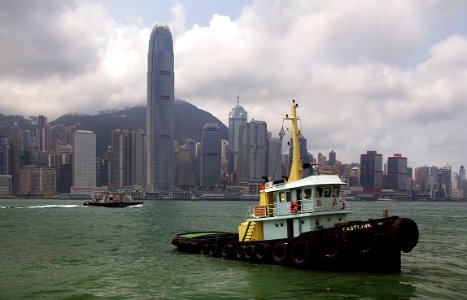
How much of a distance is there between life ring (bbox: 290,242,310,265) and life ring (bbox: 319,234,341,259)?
730 mm

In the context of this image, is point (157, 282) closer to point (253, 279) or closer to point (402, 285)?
point (253, 279)

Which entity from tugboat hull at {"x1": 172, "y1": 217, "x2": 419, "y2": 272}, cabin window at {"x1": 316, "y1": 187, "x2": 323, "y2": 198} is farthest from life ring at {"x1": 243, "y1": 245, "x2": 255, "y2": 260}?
cabin window at {"x1": 316, "y1": 187, "x2": 323, "y2": 198}

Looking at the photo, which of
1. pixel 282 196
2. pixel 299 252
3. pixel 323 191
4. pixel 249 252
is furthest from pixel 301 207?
pixel 249 252

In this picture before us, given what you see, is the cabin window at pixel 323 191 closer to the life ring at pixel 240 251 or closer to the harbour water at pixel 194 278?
the harbour water at pixel 194 278

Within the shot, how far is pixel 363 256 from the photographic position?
64.8 ft

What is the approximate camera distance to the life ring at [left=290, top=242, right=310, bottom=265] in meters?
20.9

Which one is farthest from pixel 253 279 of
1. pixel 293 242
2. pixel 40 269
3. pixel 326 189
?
pixel 40 269

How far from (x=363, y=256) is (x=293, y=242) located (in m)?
3.22

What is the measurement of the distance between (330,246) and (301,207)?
2543mm

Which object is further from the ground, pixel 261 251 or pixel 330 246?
pixel 330 246

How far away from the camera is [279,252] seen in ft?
72.2

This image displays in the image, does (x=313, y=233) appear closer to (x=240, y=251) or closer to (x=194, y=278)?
(x=240, y=251)

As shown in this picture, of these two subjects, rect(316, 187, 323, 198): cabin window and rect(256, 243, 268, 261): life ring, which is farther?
rect(256, 243, 268, 261): life ring

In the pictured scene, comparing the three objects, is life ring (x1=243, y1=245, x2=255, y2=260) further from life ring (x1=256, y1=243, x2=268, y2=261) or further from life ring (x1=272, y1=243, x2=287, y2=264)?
life ring (x1=272, y1=243, x2=287, y2=264)
